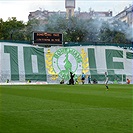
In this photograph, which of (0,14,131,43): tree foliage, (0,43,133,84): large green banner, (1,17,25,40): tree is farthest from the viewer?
(1,17,25,40): tree

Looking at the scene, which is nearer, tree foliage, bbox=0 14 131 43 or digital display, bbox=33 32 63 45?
digital display, bbox=33 32 63 45

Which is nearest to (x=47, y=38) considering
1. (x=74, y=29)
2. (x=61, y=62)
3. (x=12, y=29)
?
(x=61, y=62)

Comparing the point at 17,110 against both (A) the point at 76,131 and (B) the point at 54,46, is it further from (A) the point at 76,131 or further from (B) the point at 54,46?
(B) the point at 54,46

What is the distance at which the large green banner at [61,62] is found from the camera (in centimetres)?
4512

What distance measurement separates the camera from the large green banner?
148 ft

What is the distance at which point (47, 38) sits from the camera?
45.5m

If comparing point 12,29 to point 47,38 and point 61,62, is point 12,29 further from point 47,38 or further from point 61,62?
point 47,38

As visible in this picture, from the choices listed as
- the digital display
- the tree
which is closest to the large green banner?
the digital display

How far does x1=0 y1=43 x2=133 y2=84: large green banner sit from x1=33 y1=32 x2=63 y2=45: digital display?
6.31ft

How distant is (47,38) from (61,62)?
3.73 metres

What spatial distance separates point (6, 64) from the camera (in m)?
44.6

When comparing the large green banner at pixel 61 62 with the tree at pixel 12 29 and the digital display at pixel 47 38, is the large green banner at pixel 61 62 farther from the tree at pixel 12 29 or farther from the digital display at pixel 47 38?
the tree at pixel 12 29

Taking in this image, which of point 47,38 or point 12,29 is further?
point 12,29

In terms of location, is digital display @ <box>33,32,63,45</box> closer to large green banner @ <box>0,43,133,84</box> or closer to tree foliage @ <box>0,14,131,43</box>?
large green banner @ <box>0,43,133,84</box>
